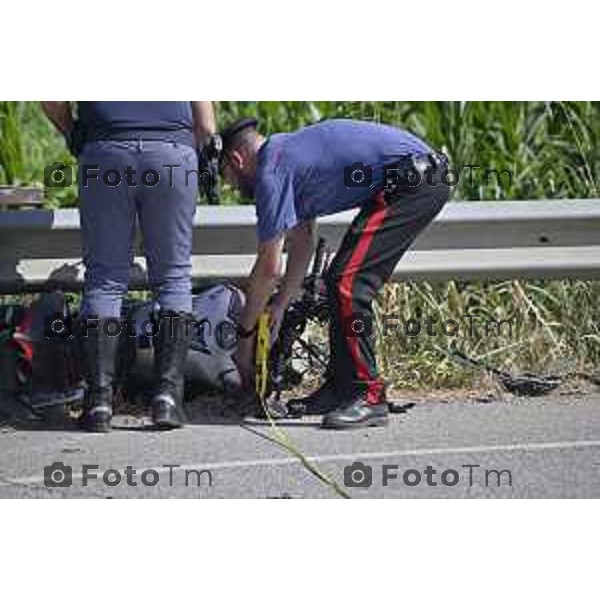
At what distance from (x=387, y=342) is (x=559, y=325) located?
996 millimetres

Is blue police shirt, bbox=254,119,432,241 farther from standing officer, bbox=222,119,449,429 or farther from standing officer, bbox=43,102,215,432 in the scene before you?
standing officer, bbox=43,102,215,432

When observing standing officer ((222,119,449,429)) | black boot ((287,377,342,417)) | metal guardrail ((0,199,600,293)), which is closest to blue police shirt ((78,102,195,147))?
standing officer ((222,119,449,429))

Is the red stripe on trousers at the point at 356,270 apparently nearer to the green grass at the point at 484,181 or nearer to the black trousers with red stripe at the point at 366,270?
the black trousers with red stripe at the point at 366,270

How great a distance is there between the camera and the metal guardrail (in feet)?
24.9

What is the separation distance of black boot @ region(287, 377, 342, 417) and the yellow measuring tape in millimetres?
170

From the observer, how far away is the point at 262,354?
23.4 ft

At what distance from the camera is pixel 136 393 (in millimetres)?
7402

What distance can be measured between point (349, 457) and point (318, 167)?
142 cm

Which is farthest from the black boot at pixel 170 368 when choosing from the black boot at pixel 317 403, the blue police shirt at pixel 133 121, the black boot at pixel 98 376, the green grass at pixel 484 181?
the green grass at pixel 484 181

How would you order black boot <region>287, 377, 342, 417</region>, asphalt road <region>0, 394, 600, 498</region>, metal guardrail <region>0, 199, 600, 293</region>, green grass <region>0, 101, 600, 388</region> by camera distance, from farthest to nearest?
green grass <region>0, 101, 600, 388</region>
metal guardrail <region>0, 199, 600, 293</region>
black boot <region>287, 377, 342, 417</region>
asphalt road <region>0, 394, 600, 498</region>

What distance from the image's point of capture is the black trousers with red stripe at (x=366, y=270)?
6.96 m

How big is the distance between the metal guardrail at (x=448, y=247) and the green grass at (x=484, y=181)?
0.50 metres

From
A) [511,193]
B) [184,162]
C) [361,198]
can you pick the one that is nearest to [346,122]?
[361,198]

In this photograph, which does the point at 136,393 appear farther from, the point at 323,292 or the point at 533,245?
the point at 533,245
